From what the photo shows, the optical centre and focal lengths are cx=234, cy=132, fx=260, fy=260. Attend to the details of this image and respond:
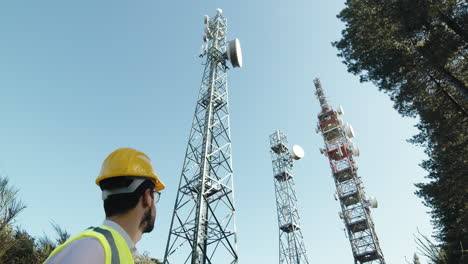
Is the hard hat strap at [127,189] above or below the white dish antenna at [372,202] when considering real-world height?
below

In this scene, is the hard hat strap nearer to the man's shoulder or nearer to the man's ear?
the man's ear

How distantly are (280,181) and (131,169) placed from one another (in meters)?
25.2

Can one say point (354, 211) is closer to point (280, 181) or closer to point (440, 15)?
point (280, 181)

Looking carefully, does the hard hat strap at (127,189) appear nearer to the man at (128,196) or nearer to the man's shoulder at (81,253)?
the man at (128,196)

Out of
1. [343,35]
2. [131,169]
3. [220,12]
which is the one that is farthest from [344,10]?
[131,169]

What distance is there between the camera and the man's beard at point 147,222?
5.26 ft

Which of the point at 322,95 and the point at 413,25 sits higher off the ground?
the point at 322,95

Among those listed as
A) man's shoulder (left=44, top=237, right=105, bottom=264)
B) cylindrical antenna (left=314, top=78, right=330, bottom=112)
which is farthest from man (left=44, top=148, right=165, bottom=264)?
cylindrical antenna (left=314, top=78, right=330, bottom=112)

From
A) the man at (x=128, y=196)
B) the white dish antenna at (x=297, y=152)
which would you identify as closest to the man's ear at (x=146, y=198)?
→ the man at (x=128, y=196)

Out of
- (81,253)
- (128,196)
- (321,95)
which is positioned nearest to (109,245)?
(81,253)

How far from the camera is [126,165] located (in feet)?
5.29

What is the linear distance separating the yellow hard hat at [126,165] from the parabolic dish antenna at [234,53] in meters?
16.4

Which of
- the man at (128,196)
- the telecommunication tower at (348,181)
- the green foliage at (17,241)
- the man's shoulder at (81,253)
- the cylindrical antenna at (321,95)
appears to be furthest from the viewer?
the cylindrical antenna at (321,95)

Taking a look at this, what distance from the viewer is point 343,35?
43.9ft
